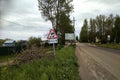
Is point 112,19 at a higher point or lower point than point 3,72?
higher

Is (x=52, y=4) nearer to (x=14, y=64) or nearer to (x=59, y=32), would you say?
(x=59, y=32)

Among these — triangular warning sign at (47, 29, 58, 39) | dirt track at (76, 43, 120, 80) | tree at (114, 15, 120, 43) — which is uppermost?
tree at (114, 15, 120, 43)

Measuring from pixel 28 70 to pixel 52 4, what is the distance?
44.6 meters

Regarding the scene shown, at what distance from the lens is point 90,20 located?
5576 inches

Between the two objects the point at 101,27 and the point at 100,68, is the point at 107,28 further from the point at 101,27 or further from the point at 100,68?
the point at 100,68

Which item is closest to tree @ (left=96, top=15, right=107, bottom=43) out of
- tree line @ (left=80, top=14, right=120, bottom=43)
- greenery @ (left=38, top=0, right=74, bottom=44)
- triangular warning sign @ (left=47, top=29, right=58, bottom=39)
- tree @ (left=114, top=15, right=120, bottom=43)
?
tree line @ (left=80, top=14, right=120, bottom=43)

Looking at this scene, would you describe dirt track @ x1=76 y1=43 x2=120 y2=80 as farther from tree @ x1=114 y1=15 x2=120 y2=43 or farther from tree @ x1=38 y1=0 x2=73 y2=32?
tree @ x1=114 y1=15 x2=120 y2=43

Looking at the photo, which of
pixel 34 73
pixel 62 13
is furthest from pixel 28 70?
pixel 62 13

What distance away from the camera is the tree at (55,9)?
52500mm

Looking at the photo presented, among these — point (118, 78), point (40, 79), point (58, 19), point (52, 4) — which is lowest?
point (118, 78)

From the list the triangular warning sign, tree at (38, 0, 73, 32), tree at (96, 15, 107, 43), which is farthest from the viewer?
tree at (96, 15, 107, 43)

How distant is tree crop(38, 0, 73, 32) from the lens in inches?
2067

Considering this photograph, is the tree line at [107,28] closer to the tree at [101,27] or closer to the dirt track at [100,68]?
the tree at [101,27]

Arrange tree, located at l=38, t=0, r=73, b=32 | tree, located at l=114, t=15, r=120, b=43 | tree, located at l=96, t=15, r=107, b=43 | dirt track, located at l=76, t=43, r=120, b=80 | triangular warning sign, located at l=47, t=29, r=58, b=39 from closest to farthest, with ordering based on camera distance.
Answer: dirt track, located at l=76, t=43, r=120, b=80 → triangular warning sign, located at l=47, t=29, r=58, b=39 → tree, located at l=38, t=0, r=73, b=32 → tree, located at l=114, t=15, r=120, b=43 → tree, located at l=96, t=15, r=107, b=43
